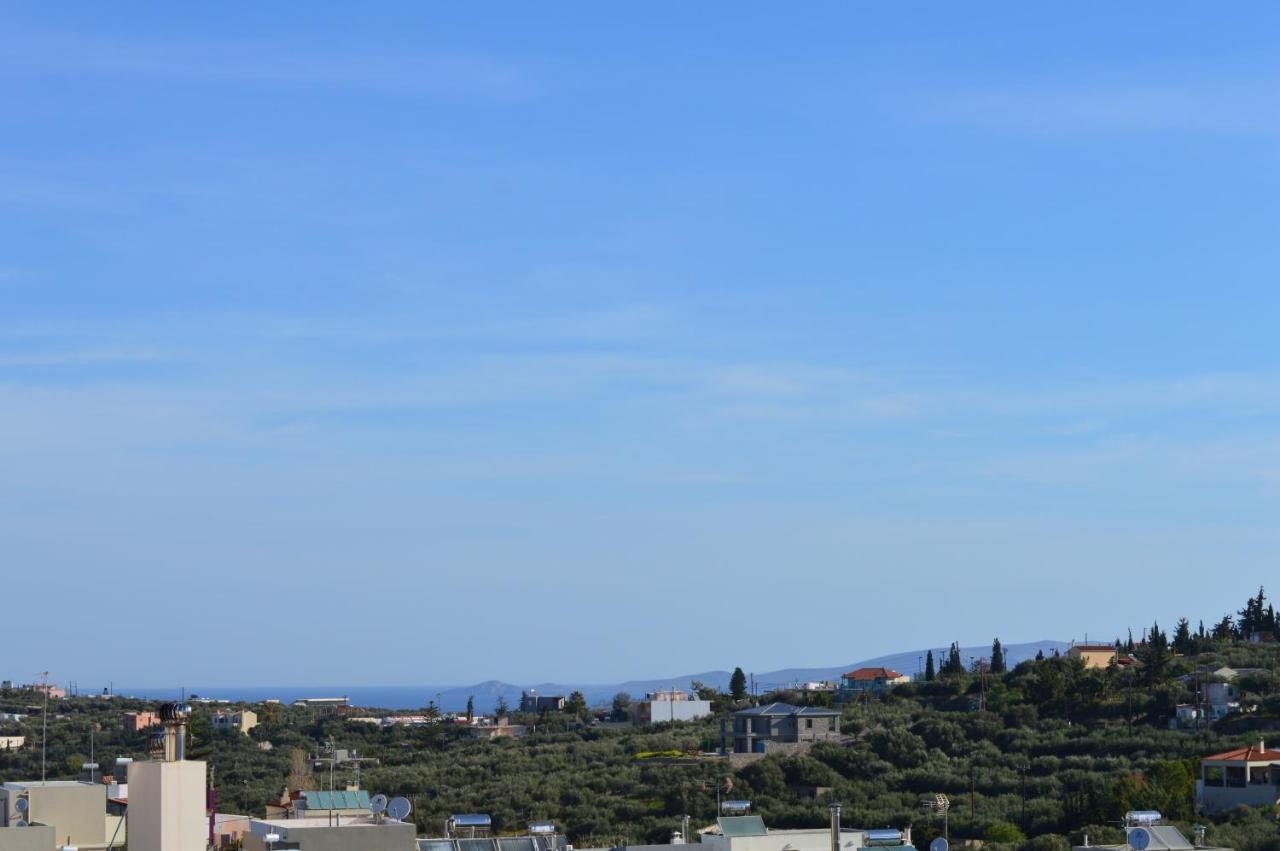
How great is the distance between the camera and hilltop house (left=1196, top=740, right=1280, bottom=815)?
208 ft

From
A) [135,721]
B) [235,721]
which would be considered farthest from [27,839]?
[235,721]

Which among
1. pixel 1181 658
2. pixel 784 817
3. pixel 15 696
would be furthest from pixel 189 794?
pixel 15 696

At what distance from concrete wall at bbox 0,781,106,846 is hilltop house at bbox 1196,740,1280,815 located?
44330mm

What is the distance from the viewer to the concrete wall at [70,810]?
29156 mm

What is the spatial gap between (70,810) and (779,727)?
64908 millimetres

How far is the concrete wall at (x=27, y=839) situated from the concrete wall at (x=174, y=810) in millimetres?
1571

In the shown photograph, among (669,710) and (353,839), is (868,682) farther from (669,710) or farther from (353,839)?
(353,839)

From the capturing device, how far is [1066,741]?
8356 cm

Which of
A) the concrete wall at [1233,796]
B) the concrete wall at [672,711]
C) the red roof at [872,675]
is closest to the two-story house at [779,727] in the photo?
the concrete wall at [672,711]

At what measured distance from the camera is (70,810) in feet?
96.8

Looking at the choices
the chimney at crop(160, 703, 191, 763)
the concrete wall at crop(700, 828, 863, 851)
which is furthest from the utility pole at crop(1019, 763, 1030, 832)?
the chimney at crop(160, 703, 191, 763)

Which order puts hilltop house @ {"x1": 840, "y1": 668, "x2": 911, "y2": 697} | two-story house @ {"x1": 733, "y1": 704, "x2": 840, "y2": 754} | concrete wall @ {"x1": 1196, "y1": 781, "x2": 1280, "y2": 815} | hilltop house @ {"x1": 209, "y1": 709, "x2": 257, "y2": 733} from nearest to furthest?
concrete wall @ {"x1": 1196, "y1": 781, "x2": 1280, "y2": 815}, two-story house @ {"x1": 733, "y1": 704, "x2": 840, "y2": 754}, hilltop house @ {"x1": 209, "y1": 709, "x2": 257, "y2": 733}, hilltop house @ {"x1": 840, "y1": 668, "x2": 911, "y2": 697}

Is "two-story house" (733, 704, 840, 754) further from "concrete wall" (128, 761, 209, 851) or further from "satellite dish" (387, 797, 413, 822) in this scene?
"concrete wall" (128, 761, 209, 851)

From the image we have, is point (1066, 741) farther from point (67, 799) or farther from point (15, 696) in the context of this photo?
point (15, 696)
